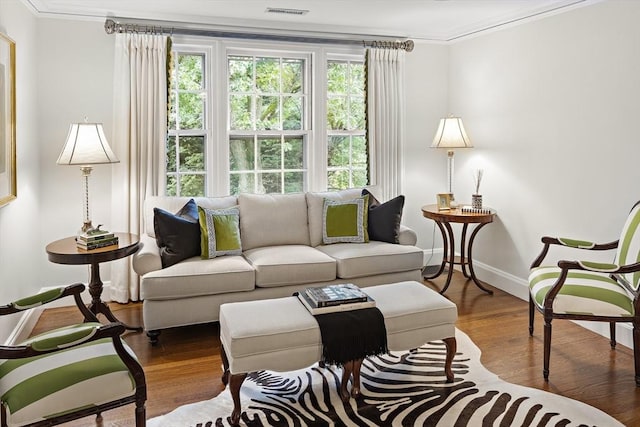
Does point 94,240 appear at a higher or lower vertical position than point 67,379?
higher

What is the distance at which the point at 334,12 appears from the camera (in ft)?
14.7

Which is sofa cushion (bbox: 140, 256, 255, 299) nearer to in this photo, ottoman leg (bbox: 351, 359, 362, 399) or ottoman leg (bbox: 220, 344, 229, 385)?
ottoman leg (bbox: 220, 344, 229, 385)

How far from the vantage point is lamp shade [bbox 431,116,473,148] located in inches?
192

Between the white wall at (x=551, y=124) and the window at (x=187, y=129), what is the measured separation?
263cm

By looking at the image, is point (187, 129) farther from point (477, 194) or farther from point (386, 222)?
point (477, 194)

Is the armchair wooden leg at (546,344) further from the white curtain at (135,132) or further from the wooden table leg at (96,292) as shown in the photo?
the white curtain at (135,132)

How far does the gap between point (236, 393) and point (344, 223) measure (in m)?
2.10

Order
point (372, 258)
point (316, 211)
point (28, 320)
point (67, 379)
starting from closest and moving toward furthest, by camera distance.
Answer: point (67, 379), point (28, 320), point (372, 258), point (316, 211)

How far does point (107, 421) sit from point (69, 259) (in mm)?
1201

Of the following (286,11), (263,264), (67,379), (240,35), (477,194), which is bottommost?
(67,379)

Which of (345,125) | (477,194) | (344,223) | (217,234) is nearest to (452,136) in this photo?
(477,194)

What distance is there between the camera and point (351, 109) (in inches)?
209

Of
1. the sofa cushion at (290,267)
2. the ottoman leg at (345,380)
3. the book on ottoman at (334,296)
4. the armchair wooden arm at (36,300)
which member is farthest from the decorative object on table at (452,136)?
the armchair wooden arm at (36,300)

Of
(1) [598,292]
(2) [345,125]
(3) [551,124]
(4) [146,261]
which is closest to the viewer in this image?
(1) [598,292]
